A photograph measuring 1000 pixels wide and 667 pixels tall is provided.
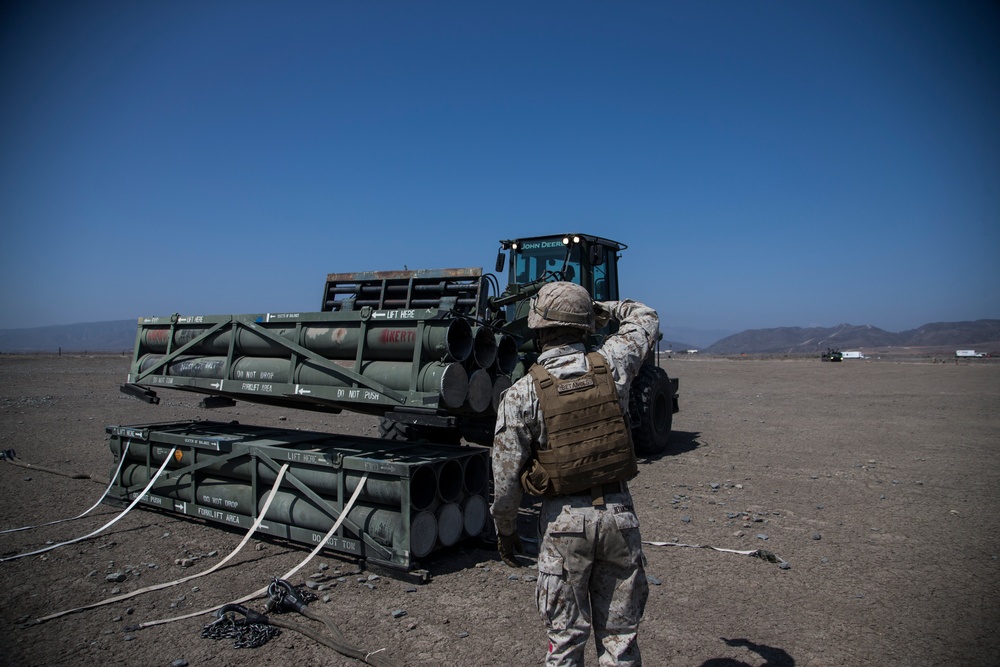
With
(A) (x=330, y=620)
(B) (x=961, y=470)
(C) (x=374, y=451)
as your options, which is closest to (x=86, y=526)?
(C) (x=374, y=451)

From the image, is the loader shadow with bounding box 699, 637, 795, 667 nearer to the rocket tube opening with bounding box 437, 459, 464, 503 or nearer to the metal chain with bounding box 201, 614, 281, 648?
the rocket tube opening with bounding box 437, 459, 464, 503

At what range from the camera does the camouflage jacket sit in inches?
107

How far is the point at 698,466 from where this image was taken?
8.94 meters

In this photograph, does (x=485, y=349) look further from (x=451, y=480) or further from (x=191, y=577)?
(x=191, y=577)

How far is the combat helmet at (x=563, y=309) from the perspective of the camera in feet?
9.18

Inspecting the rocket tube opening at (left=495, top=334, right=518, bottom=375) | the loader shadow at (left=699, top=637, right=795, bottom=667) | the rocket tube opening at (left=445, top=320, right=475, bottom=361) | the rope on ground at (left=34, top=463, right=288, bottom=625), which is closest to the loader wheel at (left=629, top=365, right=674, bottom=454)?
the rocket tube opening at (left=495, top=334, right=518, bottom=375)

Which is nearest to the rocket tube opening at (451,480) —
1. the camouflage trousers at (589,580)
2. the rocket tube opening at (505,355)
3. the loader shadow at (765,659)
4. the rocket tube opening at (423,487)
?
the rocket tube opening at (423,487)

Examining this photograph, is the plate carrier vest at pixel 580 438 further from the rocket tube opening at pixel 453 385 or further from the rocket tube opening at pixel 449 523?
the rocket tube opening at pixel 449 523

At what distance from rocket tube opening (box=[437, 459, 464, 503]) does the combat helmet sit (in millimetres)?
2793

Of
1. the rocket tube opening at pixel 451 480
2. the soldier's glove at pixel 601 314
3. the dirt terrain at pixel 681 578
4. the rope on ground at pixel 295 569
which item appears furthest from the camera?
the rocket tube opening at pixel 451 480

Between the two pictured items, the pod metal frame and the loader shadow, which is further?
the pod metal frame

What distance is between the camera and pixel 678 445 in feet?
35.5

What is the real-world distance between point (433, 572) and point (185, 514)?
2967 millimetres

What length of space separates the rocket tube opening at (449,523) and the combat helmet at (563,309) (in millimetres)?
2840
